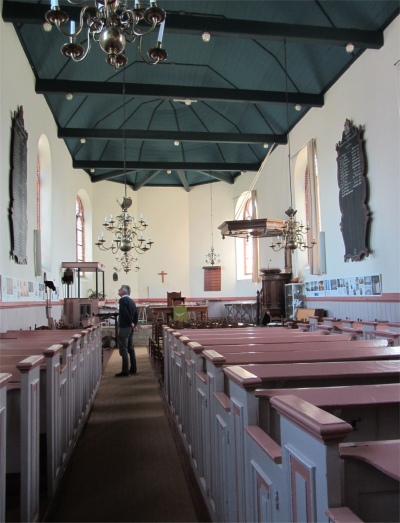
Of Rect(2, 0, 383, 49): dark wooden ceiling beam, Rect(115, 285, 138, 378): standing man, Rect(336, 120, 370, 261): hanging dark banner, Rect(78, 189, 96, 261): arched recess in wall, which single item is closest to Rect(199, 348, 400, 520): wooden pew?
Rect(115, 285, 138, 378): standing man

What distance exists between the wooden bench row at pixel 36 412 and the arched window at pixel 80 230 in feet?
40.6

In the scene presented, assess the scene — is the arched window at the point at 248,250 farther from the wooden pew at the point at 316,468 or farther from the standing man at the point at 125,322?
the wooden pew at the point at 316,468

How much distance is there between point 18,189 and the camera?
757 centimetres

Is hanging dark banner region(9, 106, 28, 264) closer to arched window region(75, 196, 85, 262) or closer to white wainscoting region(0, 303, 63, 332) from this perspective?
white wainscoting region(0, 303, 63, 332)

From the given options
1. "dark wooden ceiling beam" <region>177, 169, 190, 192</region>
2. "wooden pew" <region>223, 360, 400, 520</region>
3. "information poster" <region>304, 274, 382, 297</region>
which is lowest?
"wooden pew" <region>223, 360, 400, 520</region>

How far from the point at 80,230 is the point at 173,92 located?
8483mm

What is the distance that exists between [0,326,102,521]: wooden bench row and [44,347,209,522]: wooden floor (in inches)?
5.5

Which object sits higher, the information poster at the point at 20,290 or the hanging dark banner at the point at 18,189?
the hanging dark banner at the point at 18,189

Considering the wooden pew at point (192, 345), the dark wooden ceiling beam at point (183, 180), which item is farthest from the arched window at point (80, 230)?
the wooden pew at point (192, 345)

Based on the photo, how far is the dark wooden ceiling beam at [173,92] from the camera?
9141 millimetres

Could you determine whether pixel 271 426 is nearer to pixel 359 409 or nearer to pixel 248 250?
pixel 359 409

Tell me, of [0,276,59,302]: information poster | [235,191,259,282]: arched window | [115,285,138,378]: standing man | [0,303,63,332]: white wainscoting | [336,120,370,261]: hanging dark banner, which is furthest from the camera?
[235,191,259,282]: arched window

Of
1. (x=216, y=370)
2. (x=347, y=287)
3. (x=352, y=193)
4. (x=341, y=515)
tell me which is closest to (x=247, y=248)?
(x=347, y=287)

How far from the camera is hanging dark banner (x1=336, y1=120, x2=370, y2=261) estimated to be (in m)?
8.16
